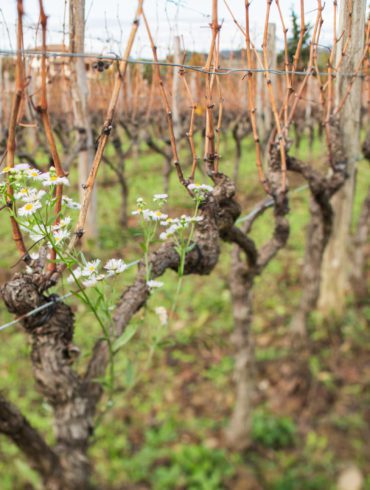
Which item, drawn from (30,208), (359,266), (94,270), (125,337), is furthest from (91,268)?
(359,266)

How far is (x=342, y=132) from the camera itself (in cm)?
234

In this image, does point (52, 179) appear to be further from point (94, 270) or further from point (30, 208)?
point (94, 270)

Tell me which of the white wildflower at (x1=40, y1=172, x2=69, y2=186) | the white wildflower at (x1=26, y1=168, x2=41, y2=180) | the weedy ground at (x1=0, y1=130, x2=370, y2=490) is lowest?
the weedy ground at (x1=0, y1=130, x2=370, y2=490)

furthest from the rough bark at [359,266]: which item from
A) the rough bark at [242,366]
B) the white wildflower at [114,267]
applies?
the white wildflower at [114,267]

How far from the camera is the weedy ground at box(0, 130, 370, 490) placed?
312cm

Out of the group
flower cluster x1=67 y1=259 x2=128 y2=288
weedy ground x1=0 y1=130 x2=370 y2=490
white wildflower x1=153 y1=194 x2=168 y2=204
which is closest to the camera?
flower cluster x1=67 y1=259 x2=128 y2=288

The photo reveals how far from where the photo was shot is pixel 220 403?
12.4 ft

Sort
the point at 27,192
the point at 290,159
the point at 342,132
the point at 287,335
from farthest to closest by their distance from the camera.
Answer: the point at 287,335 < the point at 342,132 < the point at 290,159 < the point at 27,192

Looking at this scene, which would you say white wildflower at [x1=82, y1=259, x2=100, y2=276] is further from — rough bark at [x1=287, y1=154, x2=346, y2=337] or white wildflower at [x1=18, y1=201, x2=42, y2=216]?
rough bark at [x1=287, y1=154, x2=346, y2=337]

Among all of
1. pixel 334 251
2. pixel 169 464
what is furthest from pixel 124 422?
pixel 334 251

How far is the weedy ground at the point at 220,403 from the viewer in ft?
10.3

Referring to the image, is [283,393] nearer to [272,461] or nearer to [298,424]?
[298,424]

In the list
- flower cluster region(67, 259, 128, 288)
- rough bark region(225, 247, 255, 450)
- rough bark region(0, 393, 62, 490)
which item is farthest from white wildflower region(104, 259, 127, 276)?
rough bark region(225, 247, 255, 450)

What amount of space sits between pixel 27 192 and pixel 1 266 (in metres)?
5.20
